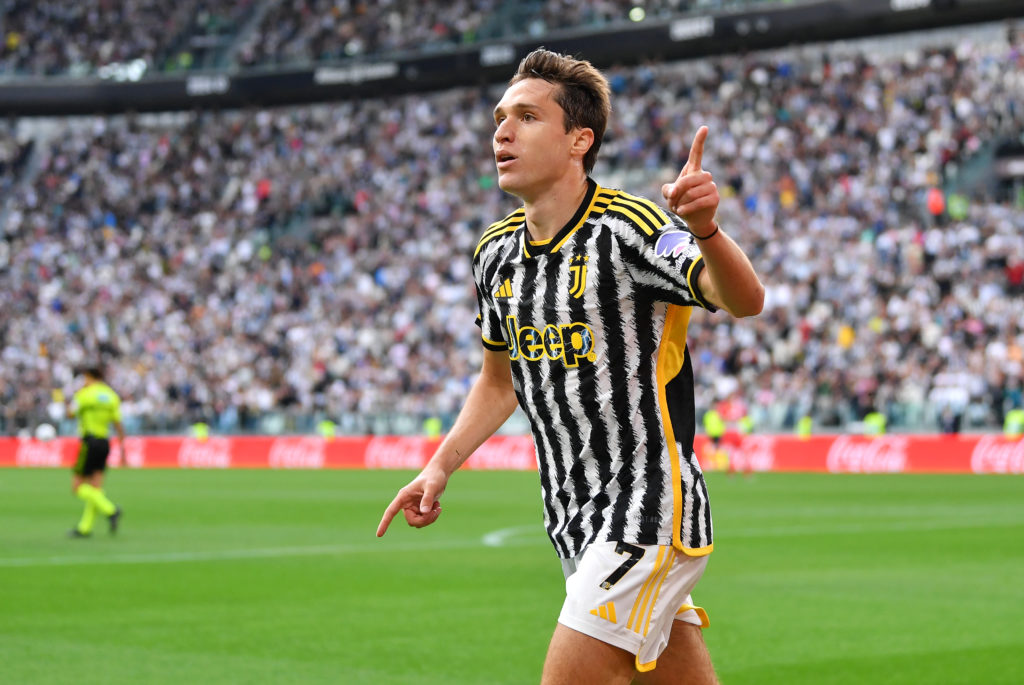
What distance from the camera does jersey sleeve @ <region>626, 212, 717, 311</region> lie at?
3.98 m

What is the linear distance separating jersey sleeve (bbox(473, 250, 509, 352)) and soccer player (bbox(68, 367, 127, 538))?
530 inches

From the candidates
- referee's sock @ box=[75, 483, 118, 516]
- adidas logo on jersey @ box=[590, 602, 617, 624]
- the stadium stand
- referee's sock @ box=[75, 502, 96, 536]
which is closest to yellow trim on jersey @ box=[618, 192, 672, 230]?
adidas logo on jersey @ box=[590, 602, 617, 624]

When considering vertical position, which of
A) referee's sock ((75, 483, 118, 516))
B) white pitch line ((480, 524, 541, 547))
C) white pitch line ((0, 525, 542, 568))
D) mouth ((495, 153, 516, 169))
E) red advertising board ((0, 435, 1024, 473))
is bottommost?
red advertising board ((0, 435, 1024, 473))

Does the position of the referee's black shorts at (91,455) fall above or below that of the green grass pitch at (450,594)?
above

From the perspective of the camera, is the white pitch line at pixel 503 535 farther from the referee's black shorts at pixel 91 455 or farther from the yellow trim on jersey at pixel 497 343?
the yellow trim on jersey at pixel 497 343

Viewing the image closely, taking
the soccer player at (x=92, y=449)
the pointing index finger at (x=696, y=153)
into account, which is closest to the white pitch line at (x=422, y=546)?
the soccer player at (x=92, y=449)

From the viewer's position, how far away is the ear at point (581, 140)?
4484mm

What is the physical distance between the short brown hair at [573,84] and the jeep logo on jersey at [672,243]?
51 centimetres

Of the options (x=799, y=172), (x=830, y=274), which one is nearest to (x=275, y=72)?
(x=799, y=172)

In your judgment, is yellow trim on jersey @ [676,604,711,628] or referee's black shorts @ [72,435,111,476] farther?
referee's black shorts @ [72,435,111,476]

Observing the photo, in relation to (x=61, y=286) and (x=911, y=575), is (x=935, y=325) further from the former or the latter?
(x=61, y=286)

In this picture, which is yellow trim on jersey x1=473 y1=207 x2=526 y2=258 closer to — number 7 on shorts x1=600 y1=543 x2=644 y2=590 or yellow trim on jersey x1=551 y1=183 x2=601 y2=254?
yellow trim on jersey x1=551 y1=183 x2=601 y2=254

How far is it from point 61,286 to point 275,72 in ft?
34.6

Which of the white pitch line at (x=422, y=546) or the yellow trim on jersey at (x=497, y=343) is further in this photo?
the white pitch line at (x=422, y=546)
